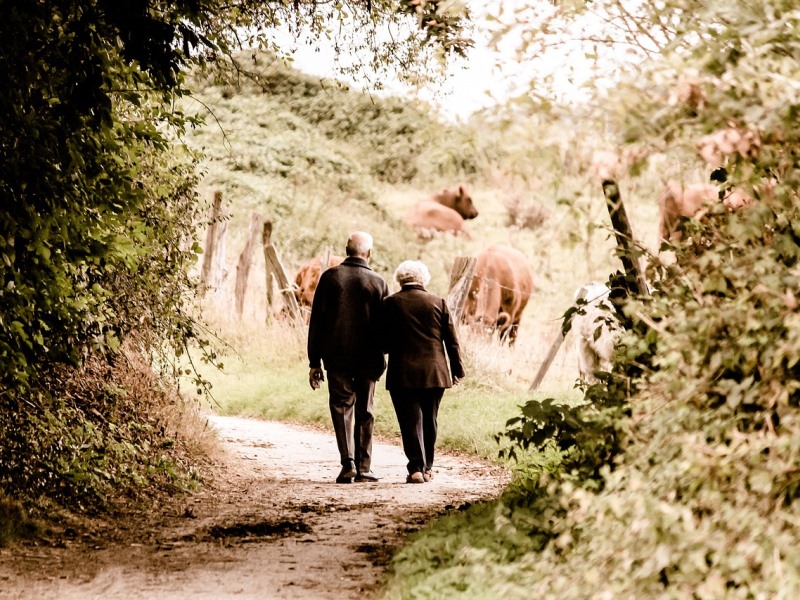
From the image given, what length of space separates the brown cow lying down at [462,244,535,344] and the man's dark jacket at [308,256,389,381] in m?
8.83

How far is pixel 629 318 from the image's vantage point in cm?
584

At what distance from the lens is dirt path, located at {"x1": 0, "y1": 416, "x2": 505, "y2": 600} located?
543cm

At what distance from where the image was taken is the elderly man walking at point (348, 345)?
8.91m

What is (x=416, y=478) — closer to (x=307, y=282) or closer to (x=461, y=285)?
(x=461, y=285)

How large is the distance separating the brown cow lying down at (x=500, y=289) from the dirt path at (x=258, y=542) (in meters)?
8.61

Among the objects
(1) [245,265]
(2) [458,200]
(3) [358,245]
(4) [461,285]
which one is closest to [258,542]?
(3) [358,245]

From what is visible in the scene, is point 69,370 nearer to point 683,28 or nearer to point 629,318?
point 629,318

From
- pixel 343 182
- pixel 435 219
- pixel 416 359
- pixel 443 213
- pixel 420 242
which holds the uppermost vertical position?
pixel 343 182

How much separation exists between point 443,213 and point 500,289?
12.5 m

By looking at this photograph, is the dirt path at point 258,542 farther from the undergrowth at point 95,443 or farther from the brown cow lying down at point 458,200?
the brown cow lying down at point 458,200

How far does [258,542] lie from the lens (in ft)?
21.3

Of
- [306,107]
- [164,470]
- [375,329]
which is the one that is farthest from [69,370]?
[306,107]

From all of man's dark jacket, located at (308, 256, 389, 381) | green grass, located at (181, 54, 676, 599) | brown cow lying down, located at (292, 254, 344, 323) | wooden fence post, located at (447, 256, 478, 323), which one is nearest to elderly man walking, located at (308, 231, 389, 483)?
man's dark jacket, located at (308, 256, 389, 381)

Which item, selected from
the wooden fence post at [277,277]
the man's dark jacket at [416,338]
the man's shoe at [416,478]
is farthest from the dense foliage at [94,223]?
the wooden fence post at [277,277]
